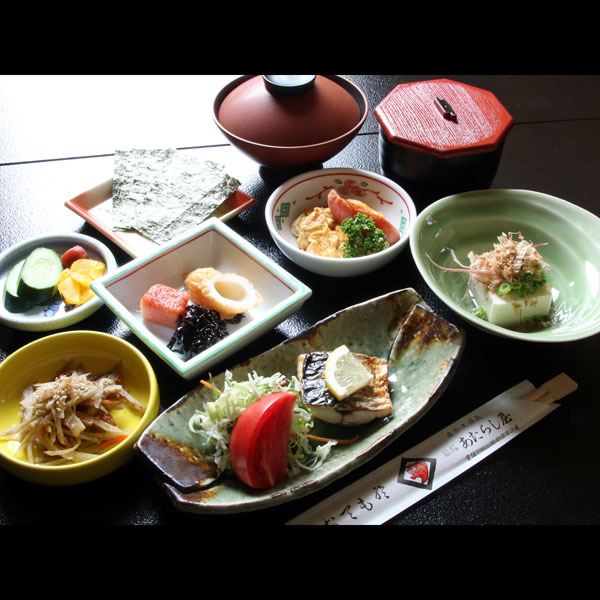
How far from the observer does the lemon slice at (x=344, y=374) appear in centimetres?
126

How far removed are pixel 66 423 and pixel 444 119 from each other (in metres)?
1.44

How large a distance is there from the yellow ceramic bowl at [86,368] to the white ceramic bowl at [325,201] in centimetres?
57

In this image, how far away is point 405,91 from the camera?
188 centimetres

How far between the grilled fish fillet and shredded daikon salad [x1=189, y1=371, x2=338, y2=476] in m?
0.04

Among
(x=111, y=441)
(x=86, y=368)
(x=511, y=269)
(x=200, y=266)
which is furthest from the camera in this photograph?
(x=200, y=266)

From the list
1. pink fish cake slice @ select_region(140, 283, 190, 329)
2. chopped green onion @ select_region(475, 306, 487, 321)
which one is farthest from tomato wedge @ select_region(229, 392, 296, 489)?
chopped green onion @ select_region(475, 306, 487, 321)

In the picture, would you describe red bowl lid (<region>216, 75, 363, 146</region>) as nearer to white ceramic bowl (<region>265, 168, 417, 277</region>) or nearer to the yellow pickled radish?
white ceramic bowl (<region>265, 168, 417, 277</region>)

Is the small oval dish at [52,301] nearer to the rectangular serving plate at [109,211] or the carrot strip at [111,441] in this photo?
the rectangular serving plate at [109,211]

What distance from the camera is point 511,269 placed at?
1476 millimetres

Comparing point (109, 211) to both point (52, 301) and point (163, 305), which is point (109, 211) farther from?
point (163, 305)

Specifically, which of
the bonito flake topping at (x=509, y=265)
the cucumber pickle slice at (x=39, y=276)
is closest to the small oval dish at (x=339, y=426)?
the bonito flake topping at (x=509, y=265)

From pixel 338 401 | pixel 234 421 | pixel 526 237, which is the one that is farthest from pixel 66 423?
pixel 526 237

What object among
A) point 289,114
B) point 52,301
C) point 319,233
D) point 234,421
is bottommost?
point 52,301

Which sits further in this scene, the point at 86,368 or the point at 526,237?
the point at 526,237
